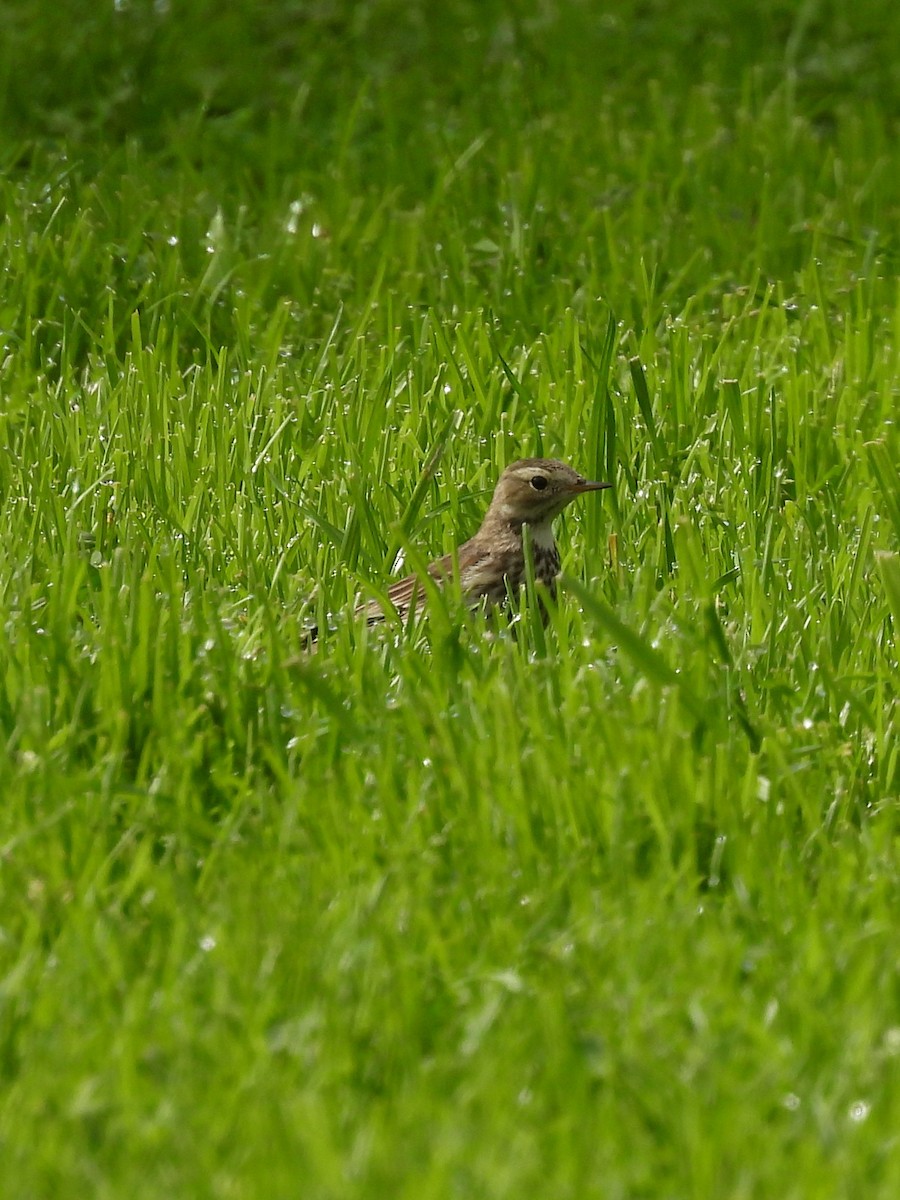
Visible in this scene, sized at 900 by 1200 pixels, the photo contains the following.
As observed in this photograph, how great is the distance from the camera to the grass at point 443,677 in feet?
10.1

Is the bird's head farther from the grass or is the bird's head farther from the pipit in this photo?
the grass

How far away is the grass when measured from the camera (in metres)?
3.08

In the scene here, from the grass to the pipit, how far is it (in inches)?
5.5

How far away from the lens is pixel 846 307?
284 inches

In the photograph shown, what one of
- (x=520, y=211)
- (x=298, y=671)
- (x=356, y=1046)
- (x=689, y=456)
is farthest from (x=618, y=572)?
(x=520, y=211)

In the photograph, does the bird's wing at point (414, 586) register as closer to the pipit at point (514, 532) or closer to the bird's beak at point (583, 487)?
the pipit at point (514, 532)

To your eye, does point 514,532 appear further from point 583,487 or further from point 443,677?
point 443,677

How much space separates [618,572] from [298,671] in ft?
4.22

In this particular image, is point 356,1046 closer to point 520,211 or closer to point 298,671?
point 298,671

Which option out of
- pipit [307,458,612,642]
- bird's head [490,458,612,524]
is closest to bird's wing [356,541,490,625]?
pipit [307,458,612,642]

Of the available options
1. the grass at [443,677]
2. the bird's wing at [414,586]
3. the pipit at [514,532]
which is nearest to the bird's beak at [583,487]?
the pipit at [514,532]

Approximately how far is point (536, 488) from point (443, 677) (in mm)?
1093

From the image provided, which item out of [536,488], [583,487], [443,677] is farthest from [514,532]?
[443,677]

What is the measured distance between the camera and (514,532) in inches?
206
